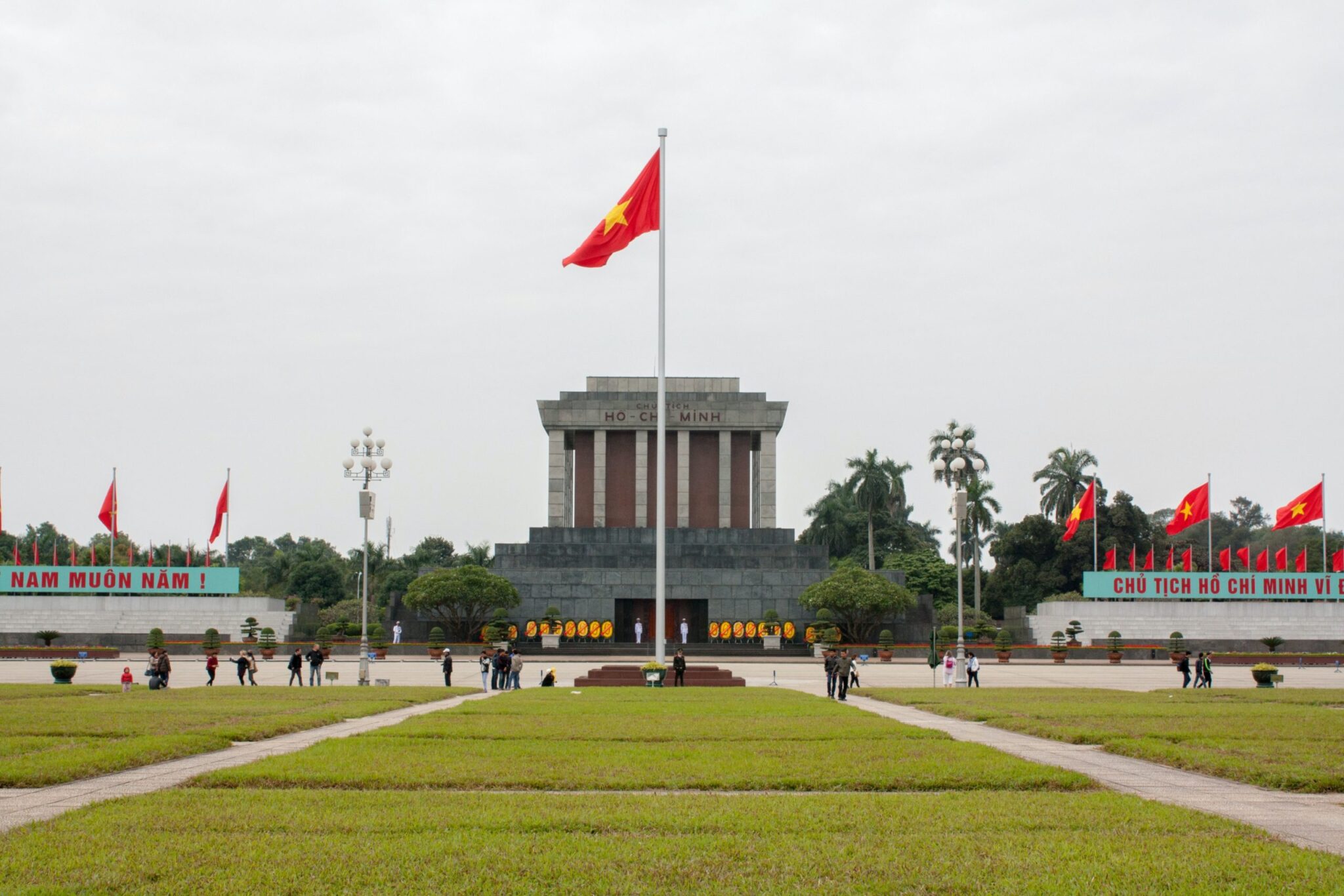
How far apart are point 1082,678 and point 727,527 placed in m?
33.2

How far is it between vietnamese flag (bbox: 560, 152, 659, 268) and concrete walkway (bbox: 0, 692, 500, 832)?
15017mm

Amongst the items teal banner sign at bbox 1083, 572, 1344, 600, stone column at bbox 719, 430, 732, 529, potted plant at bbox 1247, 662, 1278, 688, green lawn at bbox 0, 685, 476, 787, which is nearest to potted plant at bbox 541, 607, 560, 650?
stone column at bbox 719, 430, 732, 529

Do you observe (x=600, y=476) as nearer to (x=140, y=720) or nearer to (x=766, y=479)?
(x=766, y=479)

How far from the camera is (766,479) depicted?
7794cm

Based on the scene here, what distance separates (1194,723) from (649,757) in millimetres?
11805

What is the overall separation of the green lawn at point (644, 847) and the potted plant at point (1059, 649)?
169 ft

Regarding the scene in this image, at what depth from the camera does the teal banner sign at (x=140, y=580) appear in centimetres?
7569

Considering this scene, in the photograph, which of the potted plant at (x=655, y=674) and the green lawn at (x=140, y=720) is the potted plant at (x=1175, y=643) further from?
the green lawn at (x=140, y=720)

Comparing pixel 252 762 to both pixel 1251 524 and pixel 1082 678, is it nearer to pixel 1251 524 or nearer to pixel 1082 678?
pixel 1082 678

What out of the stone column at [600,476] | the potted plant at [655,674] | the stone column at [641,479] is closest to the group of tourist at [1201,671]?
the potted plant at [655,674]

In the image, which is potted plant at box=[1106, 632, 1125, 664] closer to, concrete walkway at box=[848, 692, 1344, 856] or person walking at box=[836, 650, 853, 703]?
person walking at box=[836, 650, 853, 703]

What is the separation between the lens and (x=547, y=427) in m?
78.4

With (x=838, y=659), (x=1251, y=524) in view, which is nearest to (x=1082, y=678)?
(x=838, y=659)

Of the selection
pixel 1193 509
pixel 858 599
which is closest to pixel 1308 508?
pixel 1193 509
